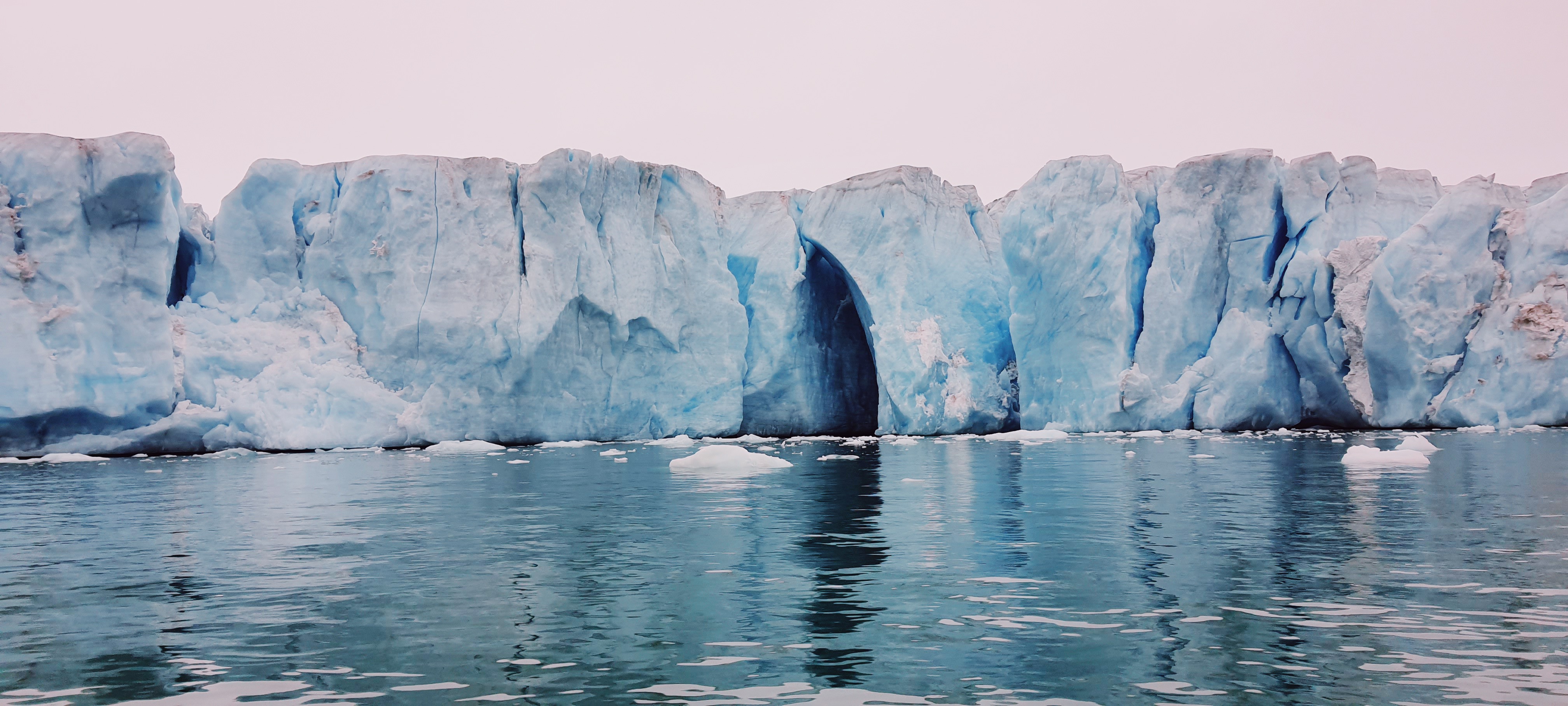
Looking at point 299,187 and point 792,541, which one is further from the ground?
point 299,187

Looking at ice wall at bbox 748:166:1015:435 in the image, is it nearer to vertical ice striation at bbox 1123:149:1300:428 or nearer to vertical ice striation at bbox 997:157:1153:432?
vertical ice striation at bbox 997:157:1153:432

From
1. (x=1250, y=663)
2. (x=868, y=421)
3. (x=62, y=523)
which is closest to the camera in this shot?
(x=1250, y=663)

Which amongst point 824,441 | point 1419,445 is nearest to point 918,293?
point 824,441

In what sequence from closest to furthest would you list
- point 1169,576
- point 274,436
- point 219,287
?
point 1169,576
point 274,436
point 219,287

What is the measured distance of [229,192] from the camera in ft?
67.9

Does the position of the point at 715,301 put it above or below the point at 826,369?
above

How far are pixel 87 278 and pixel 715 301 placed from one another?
10.9 m

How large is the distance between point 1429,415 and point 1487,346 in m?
1.53

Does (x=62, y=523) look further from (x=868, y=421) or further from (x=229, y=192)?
(x=868, y=421)

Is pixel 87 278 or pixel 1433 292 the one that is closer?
pixel 87 278

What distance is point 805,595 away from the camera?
5188 millimetres

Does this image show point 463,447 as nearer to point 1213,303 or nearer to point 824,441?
point 824,441

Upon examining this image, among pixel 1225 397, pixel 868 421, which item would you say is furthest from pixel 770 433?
pixel 1225 397

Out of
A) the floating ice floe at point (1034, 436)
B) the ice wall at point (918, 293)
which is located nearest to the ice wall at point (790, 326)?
the ice wall at point (918, 293)
